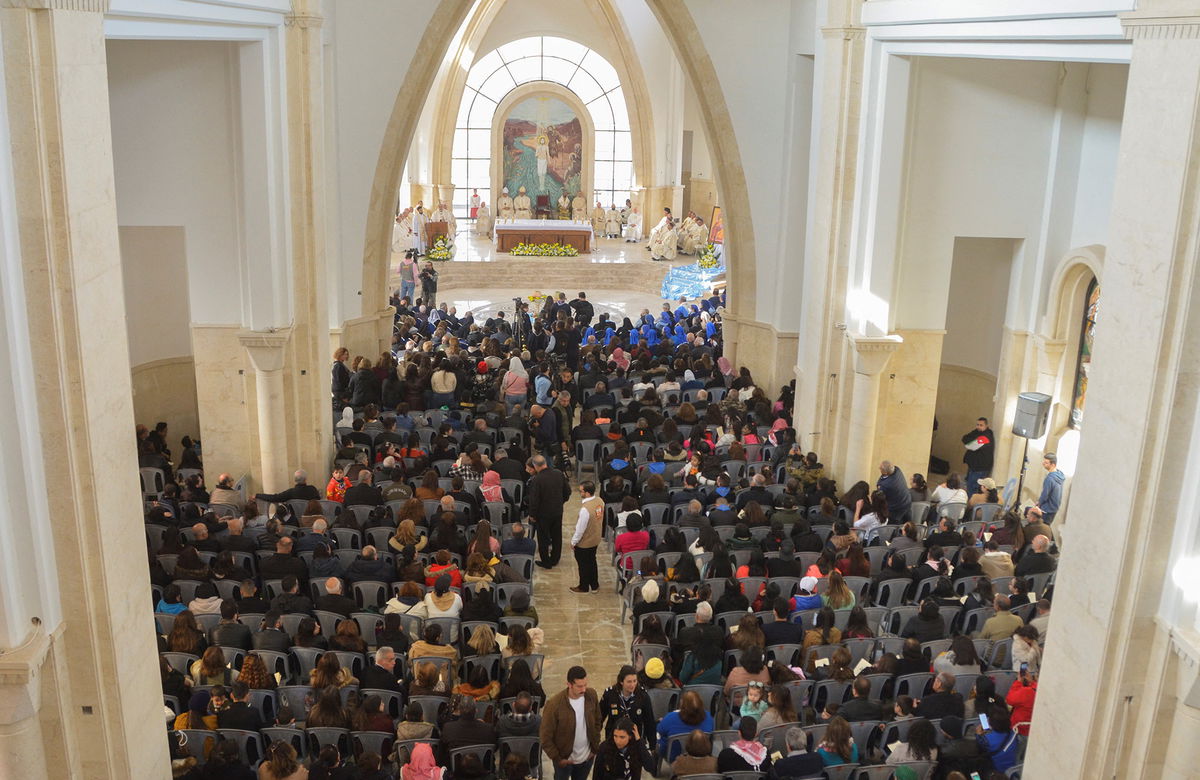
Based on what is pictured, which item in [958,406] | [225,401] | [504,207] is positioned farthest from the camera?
[504,207]

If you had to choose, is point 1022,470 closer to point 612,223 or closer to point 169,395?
point 169,395

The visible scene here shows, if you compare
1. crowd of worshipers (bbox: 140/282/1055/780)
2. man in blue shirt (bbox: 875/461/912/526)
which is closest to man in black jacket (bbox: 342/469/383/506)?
crowd of worshipers (bbox: 140/282/1055/780)

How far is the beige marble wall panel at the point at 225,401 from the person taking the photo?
13273mm

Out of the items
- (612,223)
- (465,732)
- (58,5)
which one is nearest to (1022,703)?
(465,732)

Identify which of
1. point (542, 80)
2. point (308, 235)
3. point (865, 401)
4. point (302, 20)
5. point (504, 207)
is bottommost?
point (865, 401)

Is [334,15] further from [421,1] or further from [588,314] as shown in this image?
[588,314]

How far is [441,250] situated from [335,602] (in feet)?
72.4

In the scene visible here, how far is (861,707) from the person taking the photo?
7.98m

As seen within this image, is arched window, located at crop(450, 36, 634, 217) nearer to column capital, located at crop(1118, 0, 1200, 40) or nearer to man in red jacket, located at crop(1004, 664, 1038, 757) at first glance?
man in red jacket, located at crop(1004, 664, 1038, 757)

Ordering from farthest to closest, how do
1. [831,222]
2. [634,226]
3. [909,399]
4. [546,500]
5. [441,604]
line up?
[634,226] < [909,399] < [831,222] < [546,500] < [441,604]

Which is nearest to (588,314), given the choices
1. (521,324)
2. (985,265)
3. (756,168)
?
(521,324)

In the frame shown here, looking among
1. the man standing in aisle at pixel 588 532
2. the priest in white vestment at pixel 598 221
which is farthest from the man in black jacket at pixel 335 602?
the priest in white vestment at pixel 598 221

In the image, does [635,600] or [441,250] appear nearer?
[635,600]

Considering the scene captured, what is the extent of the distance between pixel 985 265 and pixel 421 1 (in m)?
9.80
